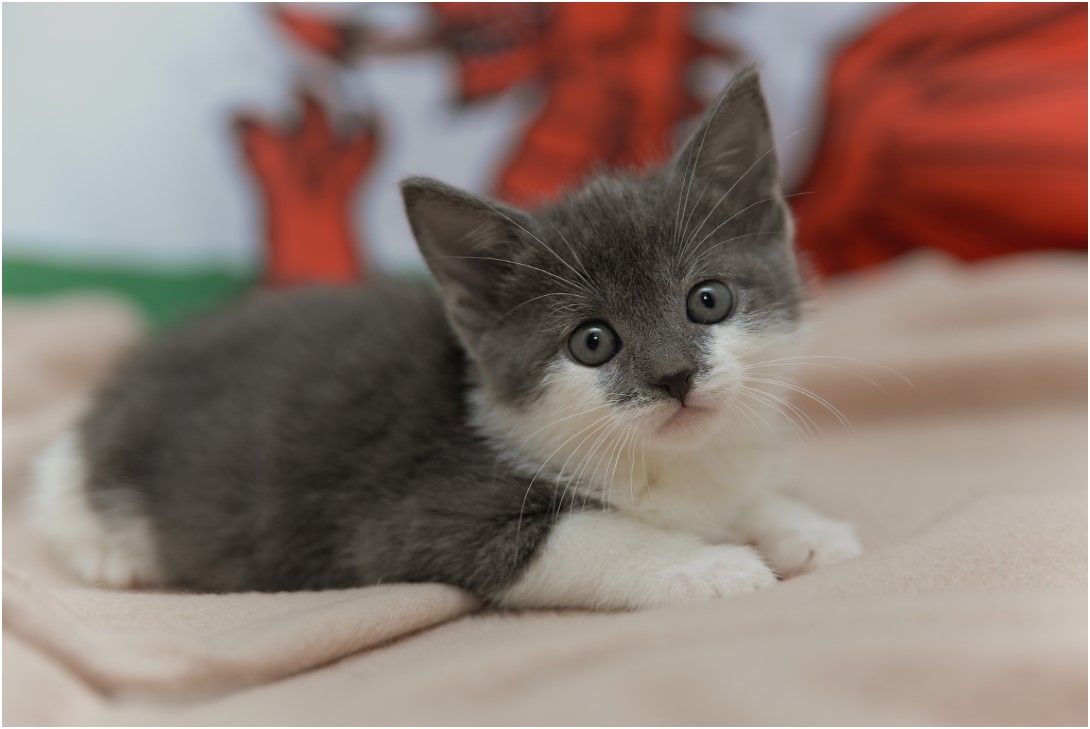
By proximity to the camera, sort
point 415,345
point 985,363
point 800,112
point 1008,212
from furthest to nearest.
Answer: point 800,112
point 1008,212
point 985,363
point 415,345

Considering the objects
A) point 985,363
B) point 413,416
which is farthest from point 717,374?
point 985,363

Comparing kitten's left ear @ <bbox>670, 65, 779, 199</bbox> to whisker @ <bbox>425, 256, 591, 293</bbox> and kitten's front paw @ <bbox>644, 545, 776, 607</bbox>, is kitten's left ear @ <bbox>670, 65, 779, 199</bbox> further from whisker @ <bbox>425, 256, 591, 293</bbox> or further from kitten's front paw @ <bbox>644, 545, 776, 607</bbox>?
kitten's front paw @ <bbox>644, 545, 776, 607</bbox>

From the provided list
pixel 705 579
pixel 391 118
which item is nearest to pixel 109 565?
pixel 705 579

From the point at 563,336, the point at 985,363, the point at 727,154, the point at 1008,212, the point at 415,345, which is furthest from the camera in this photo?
the point at 1008,212

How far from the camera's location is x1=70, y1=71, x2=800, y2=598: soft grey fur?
53.4 inches

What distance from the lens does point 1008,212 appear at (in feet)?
8.75

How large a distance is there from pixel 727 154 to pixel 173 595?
1.17 m

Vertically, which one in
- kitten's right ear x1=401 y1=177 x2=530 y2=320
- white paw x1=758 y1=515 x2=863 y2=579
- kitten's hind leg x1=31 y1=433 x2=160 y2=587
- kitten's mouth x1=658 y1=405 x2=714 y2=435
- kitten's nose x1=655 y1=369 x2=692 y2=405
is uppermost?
kitten's right ear x1=401 y1=177 x2=530 y2=320

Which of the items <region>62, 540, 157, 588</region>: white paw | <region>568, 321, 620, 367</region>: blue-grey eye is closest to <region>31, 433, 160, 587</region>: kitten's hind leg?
<region>62, 540, 157, 588</region>: white paw

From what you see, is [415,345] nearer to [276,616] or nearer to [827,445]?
[276,616]

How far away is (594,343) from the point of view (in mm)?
1350

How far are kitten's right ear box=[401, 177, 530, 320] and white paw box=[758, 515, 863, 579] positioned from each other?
63cm

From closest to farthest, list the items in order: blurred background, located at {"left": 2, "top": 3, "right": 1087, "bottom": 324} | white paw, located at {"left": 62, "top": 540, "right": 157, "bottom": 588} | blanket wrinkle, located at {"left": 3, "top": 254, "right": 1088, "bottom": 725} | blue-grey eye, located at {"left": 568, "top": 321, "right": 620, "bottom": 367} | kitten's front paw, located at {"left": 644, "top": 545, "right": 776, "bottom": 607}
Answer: blanket wrinkle, located at {"left": 3, "top": 254, "right": 1088, "bottom": 725}, kitten's front paw, located at {"left": 644, "top": 545, "right": 776, "bottom": 607}, blue-grey eye, located at {"left": 568, "top": 321, "right": 620, "bottom": 367}, white paw, located at {"left": 62, "top": 540, "right": 157, "bottom": 588}, blurred background, located at {"left": 2, "top": 3, "right": 1087, "bottom": 324}

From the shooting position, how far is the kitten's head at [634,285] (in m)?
1.29
